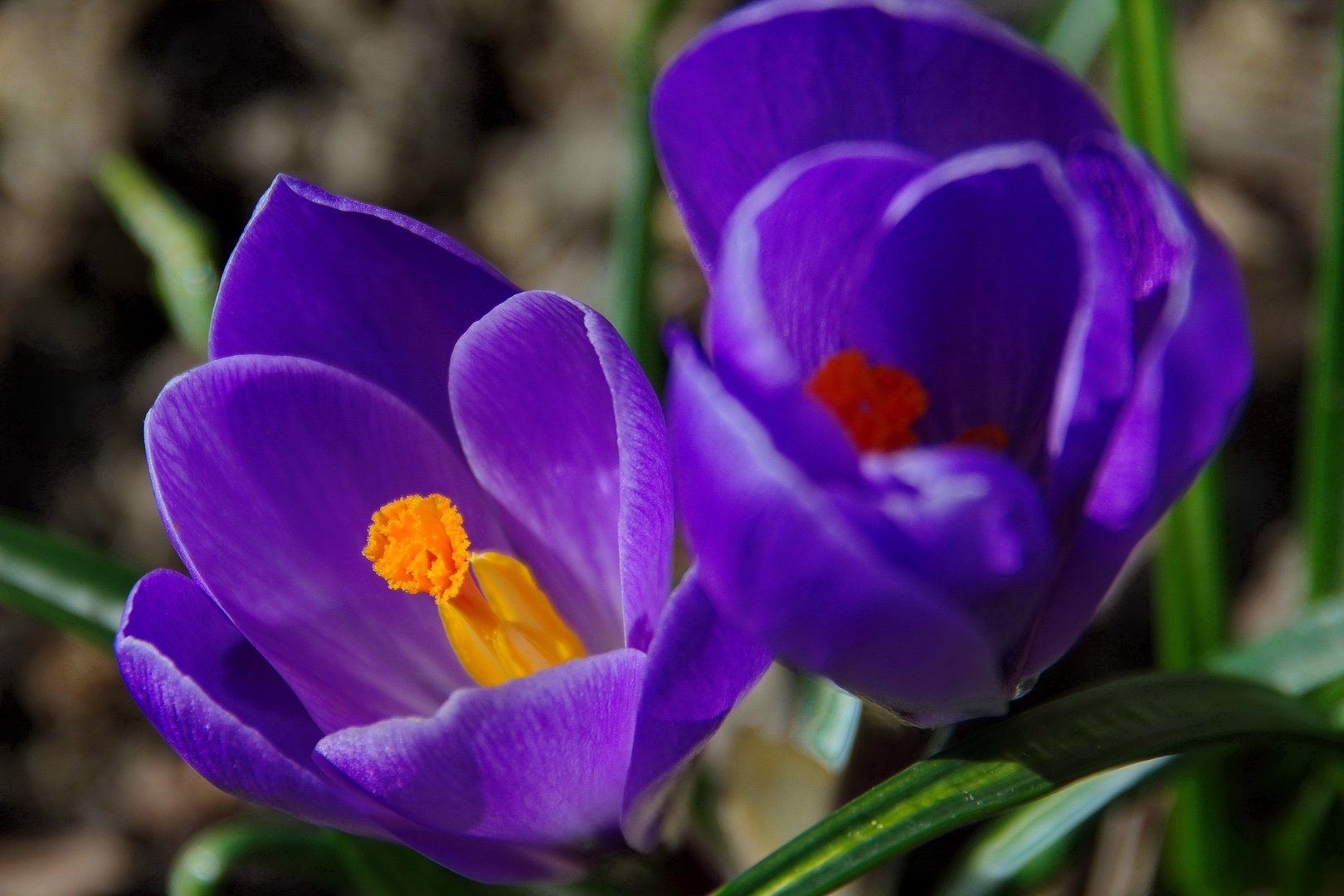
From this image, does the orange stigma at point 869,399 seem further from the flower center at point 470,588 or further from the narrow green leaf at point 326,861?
the narrow green leaf at point 326,861

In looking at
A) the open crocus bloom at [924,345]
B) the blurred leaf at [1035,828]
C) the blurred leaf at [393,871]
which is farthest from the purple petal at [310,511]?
the blurred leaf at [1035,828]

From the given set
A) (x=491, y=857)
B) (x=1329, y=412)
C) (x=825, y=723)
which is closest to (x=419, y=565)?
(x=491, y=857)

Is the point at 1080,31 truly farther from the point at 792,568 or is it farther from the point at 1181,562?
the point at 792,568

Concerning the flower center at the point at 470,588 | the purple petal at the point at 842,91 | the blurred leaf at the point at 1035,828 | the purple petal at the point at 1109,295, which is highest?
the purple petal at the point at 842,91

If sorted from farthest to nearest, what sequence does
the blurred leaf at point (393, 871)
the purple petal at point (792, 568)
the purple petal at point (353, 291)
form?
the blurred leaf at point (393, 871) → the purple petal at point (353, 291) → the purple petal at point (792, 568)

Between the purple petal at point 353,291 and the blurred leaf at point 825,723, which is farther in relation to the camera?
the blurred leaf at point 825,723

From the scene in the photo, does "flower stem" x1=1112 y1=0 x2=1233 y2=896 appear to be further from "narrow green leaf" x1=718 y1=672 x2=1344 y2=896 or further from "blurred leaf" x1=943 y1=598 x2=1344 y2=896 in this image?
"narrow green leaf" x1=718 y1=672 x2=1344 y2=896
